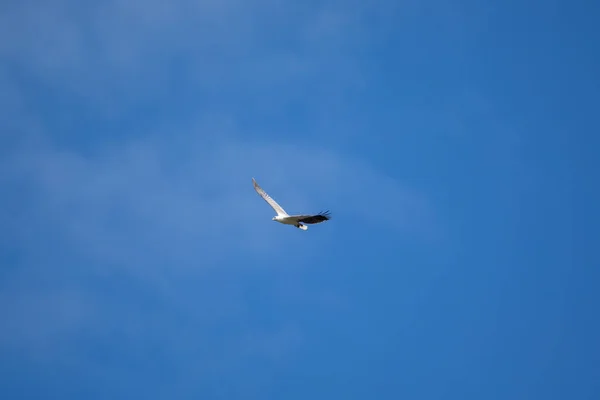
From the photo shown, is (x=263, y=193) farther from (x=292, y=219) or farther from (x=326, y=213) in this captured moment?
(x=326, y=213)

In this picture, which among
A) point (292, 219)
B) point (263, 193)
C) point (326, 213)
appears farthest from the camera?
point (263, 193)

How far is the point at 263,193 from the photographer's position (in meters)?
62.8

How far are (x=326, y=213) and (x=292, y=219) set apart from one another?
14.9ft

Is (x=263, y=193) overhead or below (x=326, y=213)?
overhead

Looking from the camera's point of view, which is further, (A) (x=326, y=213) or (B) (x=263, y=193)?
(B) (x=263, y=193)

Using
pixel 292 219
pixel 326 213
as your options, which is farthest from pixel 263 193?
pixel 326 213

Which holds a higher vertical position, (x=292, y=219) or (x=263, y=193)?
(x=263, y=193)

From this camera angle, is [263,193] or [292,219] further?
[263,193]

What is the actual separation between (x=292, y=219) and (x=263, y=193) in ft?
20.0

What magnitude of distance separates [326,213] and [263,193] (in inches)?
411

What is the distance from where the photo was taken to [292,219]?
5728 cm

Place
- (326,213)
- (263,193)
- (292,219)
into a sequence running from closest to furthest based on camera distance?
(326,213), (292,219), (263,193)

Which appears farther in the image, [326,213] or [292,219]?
[292,219]
